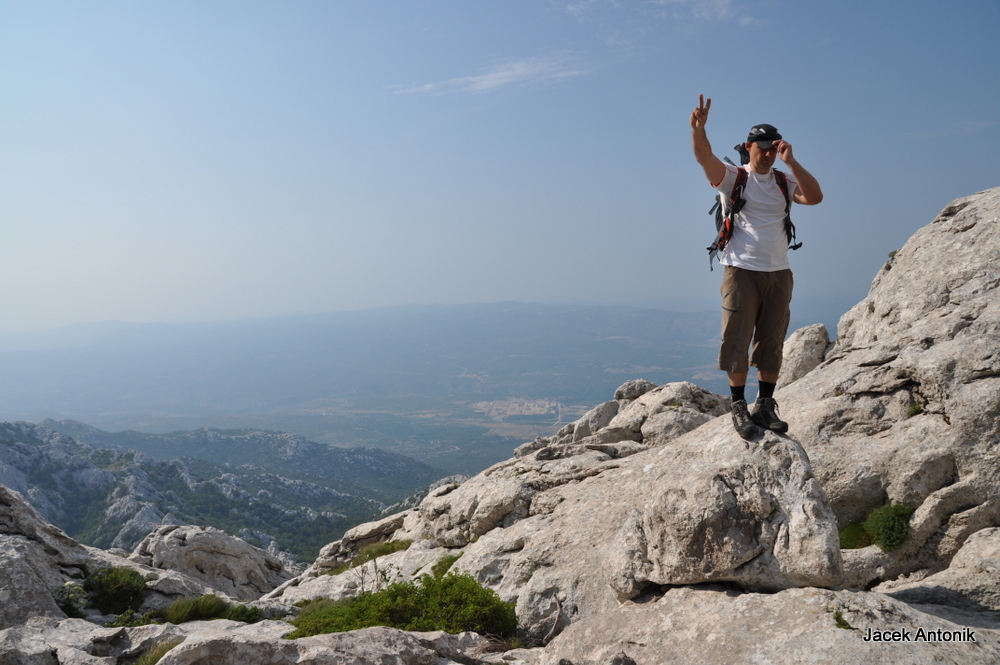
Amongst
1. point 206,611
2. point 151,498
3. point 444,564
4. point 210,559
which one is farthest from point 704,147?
point 151,498

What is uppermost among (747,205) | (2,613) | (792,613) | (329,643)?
(747,205)

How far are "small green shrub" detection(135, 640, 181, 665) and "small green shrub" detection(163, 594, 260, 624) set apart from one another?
426 centimetres

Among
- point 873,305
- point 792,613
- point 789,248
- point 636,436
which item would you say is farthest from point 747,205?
point 636,436

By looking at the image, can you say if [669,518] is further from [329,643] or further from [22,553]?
[22,553]

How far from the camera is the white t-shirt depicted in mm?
8938

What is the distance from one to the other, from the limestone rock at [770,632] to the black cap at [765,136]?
22.9ft

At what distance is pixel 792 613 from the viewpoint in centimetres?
770

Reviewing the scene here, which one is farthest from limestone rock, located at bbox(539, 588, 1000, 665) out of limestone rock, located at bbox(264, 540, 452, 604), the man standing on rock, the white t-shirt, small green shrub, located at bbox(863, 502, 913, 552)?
limestone rock, located at bbox(264, 540, 452, 604)

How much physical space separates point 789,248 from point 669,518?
17.0 feet

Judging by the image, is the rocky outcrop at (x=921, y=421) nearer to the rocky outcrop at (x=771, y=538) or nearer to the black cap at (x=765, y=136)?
the rocky outcrop at (x=771, y=538)

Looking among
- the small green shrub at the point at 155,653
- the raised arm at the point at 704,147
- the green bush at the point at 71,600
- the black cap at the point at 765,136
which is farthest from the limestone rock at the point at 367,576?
the black cap at the point at 765,136

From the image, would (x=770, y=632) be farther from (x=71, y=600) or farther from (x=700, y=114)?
(x=71, y=600)

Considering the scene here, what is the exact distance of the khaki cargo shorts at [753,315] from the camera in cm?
915

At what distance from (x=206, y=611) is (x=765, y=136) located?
18141 millimetres
